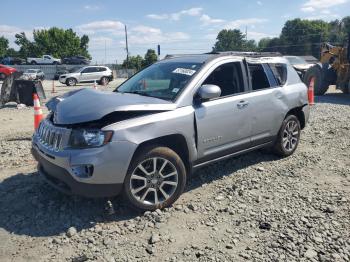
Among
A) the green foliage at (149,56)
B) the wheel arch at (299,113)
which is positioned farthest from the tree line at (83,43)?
the wheel arch at (299,113)

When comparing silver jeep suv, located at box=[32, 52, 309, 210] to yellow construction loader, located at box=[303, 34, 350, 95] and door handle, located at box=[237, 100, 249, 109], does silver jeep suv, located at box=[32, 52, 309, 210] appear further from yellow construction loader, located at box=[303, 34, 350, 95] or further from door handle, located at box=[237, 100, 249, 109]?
yellow construction loader, located at box=[303, 34, 350, 95]

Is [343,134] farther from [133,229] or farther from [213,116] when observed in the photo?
[133,229]

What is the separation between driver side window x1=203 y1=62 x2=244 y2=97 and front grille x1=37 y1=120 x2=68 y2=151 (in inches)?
76.5

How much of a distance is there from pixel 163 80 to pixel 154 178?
1.47 metres

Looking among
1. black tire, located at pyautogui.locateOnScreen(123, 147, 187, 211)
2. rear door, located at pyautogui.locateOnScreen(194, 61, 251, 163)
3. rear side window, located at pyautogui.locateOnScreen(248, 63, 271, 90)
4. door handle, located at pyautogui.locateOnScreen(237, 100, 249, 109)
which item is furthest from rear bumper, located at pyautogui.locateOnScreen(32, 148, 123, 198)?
rear side window, located at pyautogui.locateOnScreen(248, 63, 271, 90)

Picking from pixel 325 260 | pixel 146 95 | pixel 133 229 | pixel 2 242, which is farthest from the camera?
pixel 146 95

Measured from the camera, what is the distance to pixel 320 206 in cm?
438

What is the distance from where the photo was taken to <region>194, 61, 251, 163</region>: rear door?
456 centimetres

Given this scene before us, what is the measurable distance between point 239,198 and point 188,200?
2.14ft

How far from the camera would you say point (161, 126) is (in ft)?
13.4

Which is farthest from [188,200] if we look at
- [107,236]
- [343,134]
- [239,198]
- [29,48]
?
[29,48]

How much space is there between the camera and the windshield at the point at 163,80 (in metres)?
4.63

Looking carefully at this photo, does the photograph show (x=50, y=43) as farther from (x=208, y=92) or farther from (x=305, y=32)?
(x=208, y=92)

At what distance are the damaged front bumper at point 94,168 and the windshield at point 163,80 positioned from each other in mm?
1045
